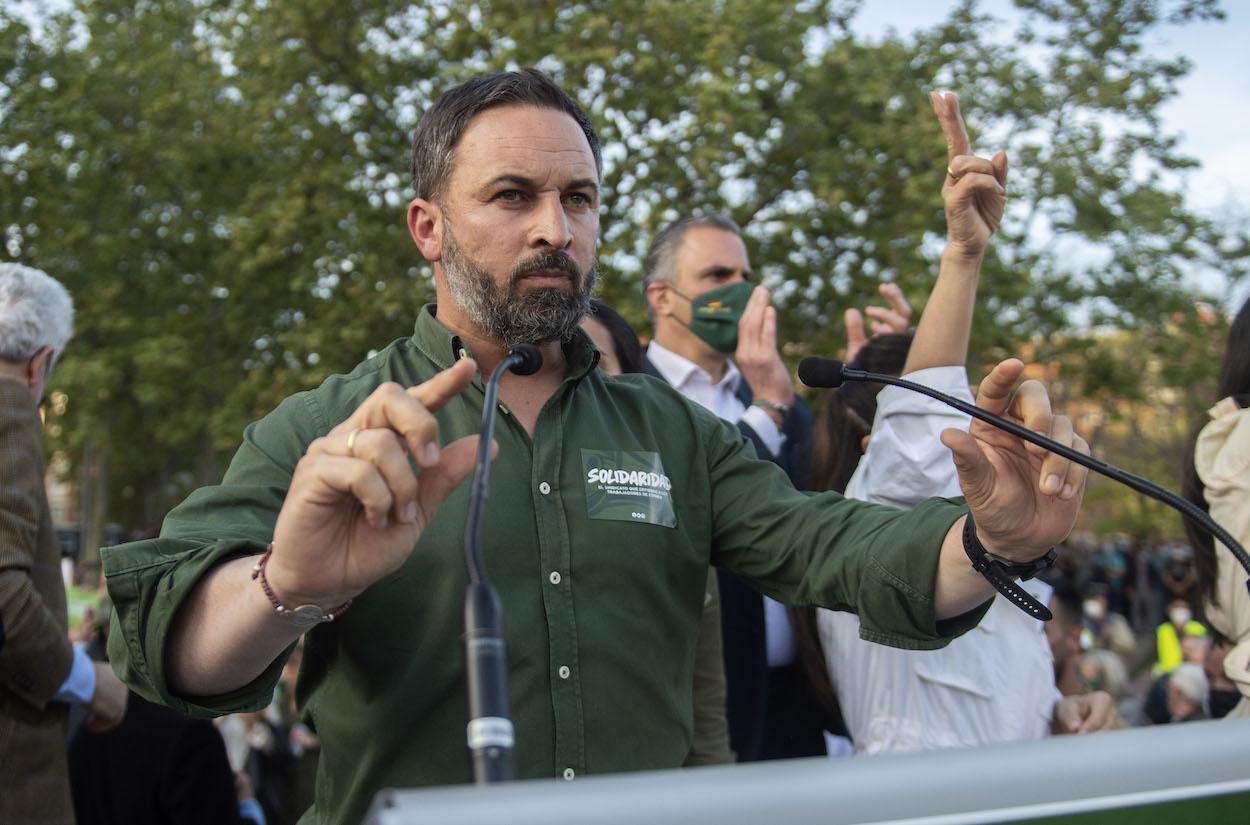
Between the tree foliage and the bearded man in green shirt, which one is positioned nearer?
the bearded man in green shirt

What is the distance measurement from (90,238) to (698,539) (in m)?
20.8

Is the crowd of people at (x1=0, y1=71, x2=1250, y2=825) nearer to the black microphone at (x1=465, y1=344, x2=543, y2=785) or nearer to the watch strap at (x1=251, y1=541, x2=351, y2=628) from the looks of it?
the watch strap at (x1=251, y1=541, x2=351, y2=628)

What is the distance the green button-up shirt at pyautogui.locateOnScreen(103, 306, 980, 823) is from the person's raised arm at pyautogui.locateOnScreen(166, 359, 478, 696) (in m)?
0.05

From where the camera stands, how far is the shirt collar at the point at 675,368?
16.2 feet

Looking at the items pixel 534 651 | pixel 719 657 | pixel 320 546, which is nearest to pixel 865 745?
pixel 719 657

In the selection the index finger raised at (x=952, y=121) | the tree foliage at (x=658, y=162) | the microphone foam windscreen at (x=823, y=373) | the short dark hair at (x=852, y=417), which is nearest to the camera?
the microphone foam windscreen at (x=823, y=373)

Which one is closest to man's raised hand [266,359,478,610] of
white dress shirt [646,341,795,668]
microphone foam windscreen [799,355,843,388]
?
microphone foam windscreen [799,355,843,388]

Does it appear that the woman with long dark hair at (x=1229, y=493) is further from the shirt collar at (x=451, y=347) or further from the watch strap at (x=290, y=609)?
the watch strap at (x=290, y=609)

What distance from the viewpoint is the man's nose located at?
2496 mm

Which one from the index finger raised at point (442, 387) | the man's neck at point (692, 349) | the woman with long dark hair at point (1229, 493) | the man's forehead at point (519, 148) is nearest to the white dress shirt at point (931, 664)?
the woman with long dark hair at point (1229, 493)

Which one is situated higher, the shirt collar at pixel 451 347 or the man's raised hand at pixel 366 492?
the shirt collar at pixel 451 347

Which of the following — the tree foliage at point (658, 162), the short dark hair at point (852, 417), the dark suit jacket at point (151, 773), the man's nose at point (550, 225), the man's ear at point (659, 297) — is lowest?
the dark suit jacket at point (151, 773)

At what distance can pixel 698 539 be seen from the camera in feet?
8.48

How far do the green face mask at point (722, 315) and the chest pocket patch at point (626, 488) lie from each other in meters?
2.50
